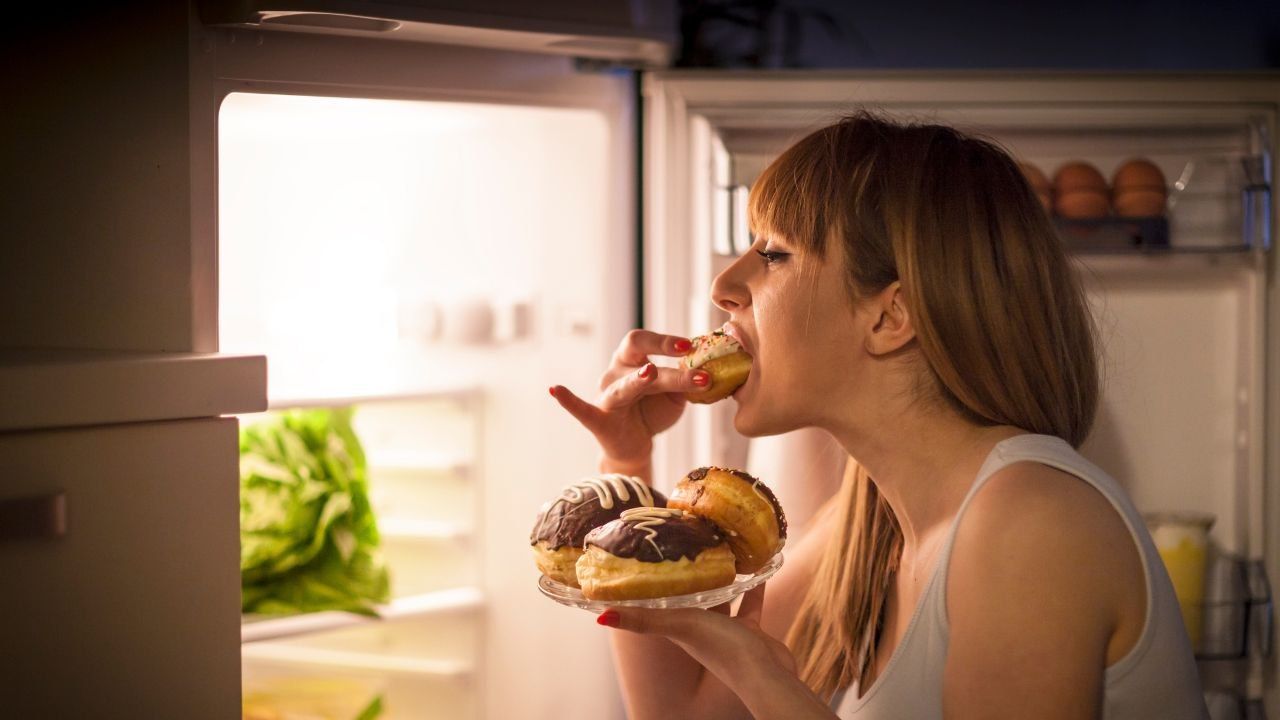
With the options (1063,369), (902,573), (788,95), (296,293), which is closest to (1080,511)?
(1063,369)

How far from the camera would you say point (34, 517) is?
1037 millimetres

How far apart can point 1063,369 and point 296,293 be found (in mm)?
1287

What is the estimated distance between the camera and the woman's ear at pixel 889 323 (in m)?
1.12

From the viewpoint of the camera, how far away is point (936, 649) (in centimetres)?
109

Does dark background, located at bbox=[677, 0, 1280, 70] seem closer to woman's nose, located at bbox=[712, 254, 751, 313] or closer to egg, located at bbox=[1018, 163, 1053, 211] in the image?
egg, located at bbox=[1018, 163, 1053, 211]

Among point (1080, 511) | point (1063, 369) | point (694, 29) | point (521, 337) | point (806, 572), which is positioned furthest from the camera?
point (694, 29)

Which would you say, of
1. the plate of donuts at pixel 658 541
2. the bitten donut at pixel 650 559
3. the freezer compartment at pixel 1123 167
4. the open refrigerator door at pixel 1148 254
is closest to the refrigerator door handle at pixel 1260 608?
the open refrigerator door at pixel 1148 254

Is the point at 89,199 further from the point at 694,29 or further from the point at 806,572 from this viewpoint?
the point at 694,29

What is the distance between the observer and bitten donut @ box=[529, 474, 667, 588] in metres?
1.15

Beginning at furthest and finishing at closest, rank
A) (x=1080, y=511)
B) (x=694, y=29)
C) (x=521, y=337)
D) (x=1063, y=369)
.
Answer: (x=694, y=29) < (x=521, y=337) < (x=1063, y=369) < (x=1080, y=511)

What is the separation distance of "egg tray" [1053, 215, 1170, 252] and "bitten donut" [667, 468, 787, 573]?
0.66m

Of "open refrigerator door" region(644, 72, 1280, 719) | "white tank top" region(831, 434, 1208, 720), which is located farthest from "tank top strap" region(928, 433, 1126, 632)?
"open refrigerator door" region(644, 72, 1280, 719)

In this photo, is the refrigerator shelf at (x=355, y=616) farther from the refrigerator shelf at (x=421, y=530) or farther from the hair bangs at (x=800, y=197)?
the hair bangs at (x=800, y=197)

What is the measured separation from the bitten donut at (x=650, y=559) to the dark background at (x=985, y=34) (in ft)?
3.52
